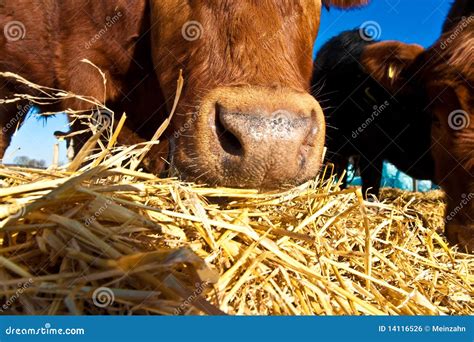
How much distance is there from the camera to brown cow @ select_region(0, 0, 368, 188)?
197cm

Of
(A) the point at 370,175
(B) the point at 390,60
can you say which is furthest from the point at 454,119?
(A) the point at 370,175

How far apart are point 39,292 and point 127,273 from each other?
0.28m

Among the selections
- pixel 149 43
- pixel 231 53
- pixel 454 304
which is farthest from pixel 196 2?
pixel 454 304

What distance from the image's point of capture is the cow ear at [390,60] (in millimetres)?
4469

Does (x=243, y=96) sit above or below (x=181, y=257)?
above

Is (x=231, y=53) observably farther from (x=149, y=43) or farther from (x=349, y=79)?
(x=349, y=79)

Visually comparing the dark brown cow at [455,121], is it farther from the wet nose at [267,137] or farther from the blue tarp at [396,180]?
the blue tarp at [396,180]

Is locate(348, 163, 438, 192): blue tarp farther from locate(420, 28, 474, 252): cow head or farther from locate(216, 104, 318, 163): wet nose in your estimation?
locate(216, 104, 318, 163): wet nose

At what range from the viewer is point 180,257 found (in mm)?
1380

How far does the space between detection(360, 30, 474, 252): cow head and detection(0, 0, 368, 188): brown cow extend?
1.19 meters

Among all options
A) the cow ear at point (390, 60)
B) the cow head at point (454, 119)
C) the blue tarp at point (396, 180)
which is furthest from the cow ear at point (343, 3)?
the blue tarp at point (396, 180)

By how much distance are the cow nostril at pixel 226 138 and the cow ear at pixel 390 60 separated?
290cm

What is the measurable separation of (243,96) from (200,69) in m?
0.52

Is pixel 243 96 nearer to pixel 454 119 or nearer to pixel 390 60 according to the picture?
pixel 454 119
